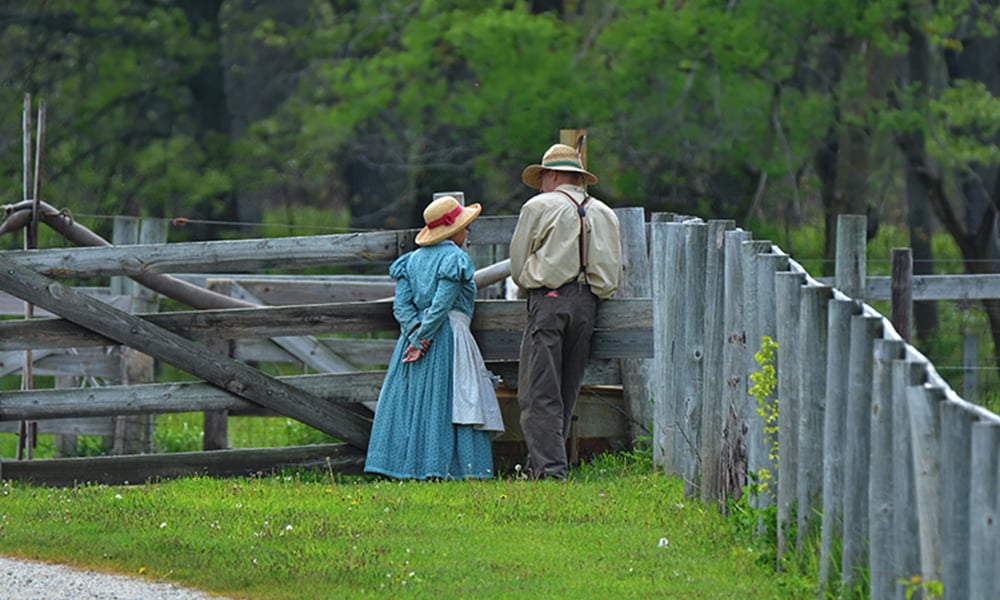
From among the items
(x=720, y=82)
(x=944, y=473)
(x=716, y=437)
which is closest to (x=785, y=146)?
(x=720, y=82)

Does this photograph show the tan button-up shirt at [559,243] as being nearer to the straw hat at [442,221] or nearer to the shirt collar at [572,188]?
the shirt collar at [572,188]

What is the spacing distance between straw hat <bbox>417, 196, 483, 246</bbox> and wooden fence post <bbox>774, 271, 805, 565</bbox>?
3671 mm

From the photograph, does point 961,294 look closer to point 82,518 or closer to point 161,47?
Answer: point 82,518

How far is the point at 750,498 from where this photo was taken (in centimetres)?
697

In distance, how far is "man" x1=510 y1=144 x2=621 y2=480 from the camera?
9445mm

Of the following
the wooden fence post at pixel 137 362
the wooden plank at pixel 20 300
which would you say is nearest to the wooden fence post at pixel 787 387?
the wooden fence post at pixel 137 362

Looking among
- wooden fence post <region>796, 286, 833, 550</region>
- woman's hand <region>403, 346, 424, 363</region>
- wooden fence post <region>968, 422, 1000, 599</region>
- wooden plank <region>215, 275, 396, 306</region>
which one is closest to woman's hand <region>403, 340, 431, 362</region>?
woman's hand <region>403, 346, 424, 363</region>

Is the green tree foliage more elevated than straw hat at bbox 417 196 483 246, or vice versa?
the green tree foliage

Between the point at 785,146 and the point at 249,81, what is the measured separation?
1152 cm

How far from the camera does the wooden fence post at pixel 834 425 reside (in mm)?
5414

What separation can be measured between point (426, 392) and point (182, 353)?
1443 mm

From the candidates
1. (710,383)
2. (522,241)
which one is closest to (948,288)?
(522,241)

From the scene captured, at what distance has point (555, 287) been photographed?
373 inches

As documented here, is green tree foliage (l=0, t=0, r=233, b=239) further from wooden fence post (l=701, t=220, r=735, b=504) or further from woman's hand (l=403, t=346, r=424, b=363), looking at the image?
wooden fence post (l=701, t=220, r=735, b=504)
